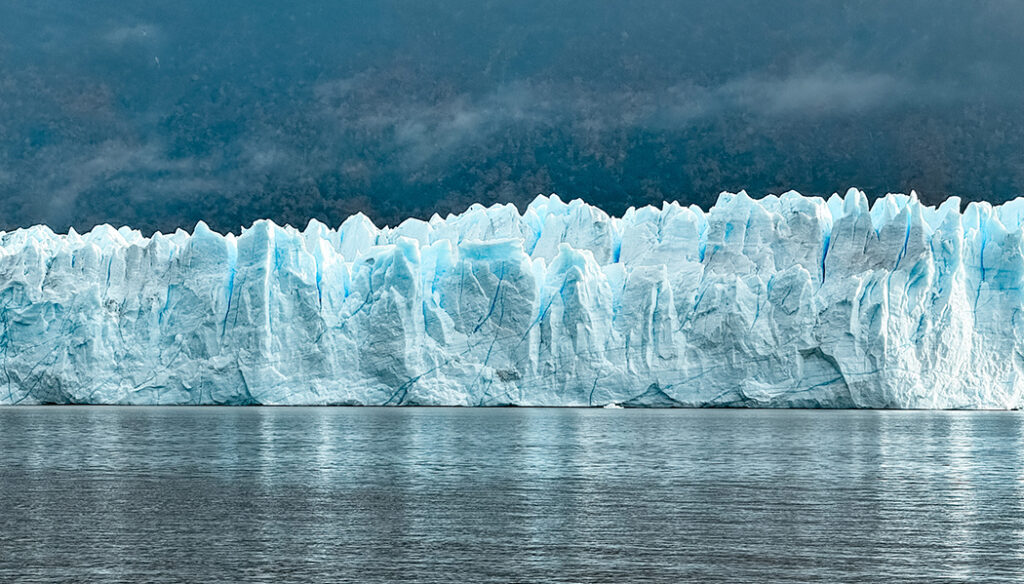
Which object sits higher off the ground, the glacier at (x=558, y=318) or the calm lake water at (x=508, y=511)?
the glacier at (x=558, y=318)

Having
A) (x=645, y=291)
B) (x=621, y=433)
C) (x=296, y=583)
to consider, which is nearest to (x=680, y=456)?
(x=621, y=433)

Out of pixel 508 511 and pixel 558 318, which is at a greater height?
pixel 558 318

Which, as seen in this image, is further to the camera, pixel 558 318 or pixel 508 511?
pixel 558 318

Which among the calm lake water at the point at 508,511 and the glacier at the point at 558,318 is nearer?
the calm lake water at the point at 508,511

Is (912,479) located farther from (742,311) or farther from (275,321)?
(275,321)
